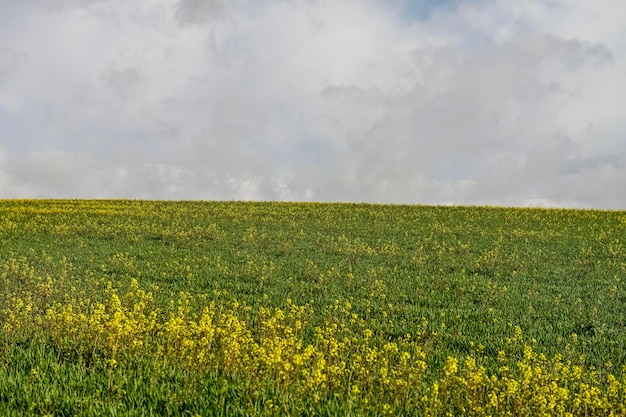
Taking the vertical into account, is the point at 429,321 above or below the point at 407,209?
below

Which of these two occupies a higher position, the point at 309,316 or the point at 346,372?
the point at 309,316

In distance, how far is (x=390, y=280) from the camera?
57.7ft

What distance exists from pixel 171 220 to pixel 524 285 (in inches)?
967

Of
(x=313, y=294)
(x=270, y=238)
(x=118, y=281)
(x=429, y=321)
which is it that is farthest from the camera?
(x=270, y=238)

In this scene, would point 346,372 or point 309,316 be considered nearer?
point 346,372

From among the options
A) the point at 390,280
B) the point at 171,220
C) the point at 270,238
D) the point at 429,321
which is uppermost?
the point at 171,220

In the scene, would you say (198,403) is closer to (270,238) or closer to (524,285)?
(524,285)

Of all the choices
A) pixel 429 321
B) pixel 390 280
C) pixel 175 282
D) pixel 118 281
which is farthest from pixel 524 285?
pixel 118 281

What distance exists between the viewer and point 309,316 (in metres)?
12.5

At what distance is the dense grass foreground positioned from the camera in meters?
6.75

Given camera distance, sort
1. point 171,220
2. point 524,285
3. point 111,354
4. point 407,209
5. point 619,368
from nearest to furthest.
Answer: point 111,354, point 619,368, point 524,285, point 171,220, point 407,209

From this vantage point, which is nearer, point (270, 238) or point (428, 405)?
point (428, 405)

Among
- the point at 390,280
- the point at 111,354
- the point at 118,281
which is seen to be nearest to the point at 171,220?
the point at 118,281

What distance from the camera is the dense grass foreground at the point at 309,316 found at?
6746 millimetres
